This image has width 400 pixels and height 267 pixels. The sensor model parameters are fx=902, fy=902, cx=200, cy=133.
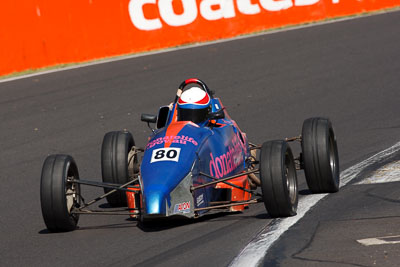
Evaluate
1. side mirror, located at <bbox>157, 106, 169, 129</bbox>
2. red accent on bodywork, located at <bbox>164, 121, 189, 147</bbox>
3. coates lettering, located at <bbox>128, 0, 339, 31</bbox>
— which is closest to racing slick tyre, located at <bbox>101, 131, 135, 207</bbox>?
side mirror, located at <bbox>157, 106, 169, 129</bbox>

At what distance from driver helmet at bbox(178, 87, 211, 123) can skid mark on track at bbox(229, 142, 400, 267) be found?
4.28 ft

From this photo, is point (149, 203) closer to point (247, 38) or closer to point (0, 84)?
point (0, 84)

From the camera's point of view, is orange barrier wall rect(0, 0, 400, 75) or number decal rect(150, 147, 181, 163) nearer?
number decal rect(150, 147, 181, 163)

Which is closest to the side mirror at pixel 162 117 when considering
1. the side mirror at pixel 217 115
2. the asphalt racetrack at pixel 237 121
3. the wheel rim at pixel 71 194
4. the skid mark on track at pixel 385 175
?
the side mirror at pixel 217 115

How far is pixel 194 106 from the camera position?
8.89m

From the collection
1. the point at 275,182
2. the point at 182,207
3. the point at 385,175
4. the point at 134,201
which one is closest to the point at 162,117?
the point at 134,201

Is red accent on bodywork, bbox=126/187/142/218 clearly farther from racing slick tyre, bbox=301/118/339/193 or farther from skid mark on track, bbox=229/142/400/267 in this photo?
racing slick tyre, bbox=301/118/339/193

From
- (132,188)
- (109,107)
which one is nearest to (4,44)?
(109,107)

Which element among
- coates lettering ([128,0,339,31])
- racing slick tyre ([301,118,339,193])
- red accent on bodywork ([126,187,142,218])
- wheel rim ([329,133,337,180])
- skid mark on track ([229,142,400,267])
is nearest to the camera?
skid mark on track ([229,142,400,267])

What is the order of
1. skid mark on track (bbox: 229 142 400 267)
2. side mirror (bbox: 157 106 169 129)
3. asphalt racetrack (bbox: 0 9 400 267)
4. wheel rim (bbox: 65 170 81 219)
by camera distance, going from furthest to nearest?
side mirror (bbox: 157 106 169 129)
wheel rim (bbox: 65 170 81 219)
asphalt racetrack (bbox: 0 9 400 267)
skid mark on track (bbox: 229 142 400 267)

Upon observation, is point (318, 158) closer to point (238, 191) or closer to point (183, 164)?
point (238, 191)

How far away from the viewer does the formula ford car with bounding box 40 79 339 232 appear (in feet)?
24.9

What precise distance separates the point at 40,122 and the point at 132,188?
641 cm

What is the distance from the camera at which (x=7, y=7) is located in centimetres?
1712
